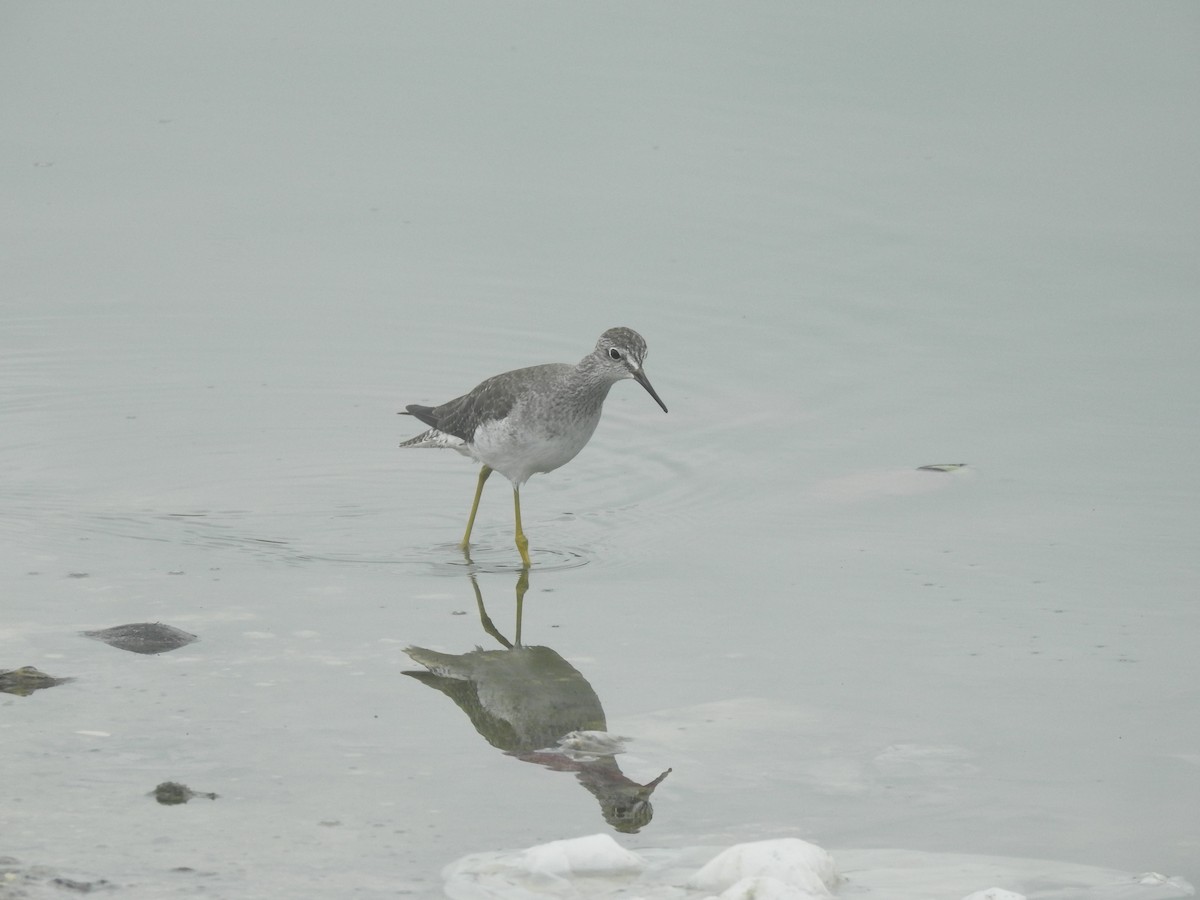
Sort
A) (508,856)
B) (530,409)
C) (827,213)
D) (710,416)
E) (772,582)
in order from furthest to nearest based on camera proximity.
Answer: (827,213) → (710,416) → (530,409) → (772,582) → (508,856)

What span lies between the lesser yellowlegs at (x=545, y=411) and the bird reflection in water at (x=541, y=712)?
159 cm

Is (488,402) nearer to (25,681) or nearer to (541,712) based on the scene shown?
(541,712)

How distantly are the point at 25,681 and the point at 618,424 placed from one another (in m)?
5.55

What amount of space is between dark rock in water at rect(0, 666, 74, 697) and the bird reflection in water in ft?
5.26

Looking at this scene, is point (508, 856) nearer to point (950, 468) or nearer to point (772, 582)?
point (772, 582)

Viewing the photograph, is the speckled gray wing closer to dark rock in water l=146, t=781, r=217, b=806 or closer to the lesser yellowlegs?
the lesser yellowlegs

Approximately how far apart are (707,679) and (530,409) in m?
2.67

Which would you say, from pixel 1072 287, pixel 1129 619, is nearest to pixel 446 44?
pixel 1072 287

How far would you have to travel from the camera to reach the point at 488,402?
10242 millimetres

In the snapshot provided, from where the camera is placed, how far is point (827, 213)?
14.7 meters

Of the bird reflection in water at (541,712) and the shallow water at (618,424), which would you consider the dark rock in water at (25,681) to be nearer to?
the shallow water at (618,424)

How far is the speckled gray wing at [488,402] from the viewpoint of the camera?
10.1 metres

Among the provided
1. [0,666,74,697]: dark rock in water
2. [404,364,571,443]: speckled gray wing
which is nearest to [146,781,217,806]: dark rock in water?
[0,666,74,697]: dark rock in water

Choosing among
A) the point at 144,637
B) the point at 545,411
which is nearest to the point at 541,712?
the point at 144,637
